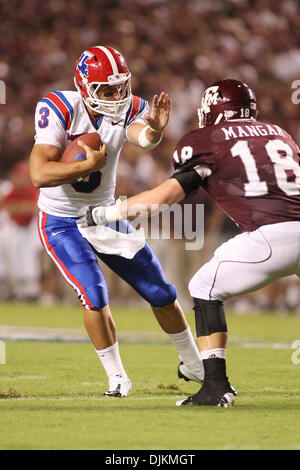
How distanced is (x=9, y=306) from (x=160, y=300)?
627 centimetres

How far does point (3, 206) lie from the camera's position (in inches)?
427

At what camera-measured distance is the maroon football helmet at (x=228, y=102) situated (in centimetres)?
396

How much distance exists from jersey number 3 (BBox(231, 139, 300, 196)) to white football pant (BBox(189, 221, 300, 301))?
165 millimetres

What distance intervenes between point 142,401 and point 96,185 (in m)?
1.16

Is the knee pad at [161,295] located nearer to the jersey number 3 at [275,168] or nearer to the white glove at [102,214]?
the white glove at [102,214]

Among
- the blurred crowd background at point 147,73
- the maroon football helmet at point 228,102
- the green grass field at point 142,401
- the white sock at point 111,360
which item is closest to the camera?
the green grass field at point 142,401

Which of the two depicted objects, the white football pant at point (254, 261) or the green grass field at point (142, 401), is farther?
the white football pant at point (254, 261)

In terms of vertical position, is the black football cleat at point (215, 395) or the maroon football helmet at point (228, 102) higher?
the maroon football helmet at point (228, 102)

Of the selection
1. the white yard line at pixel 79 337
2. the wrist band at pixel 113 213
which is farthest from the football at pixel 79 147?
the white yard line at pixel 79 337

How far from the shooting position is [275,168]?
3.81m

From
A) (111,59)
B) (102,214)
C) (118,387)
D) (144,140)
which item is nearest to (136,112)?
(144,140)

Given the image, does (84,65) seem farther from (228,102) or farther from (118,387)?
(118,387)

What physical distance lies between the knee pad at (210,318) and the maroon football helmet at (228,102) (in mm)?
875

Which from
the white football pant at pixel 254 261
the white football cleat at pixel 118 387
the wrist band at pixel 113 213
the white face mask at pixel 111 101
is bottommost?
the white football cleat at pixel 118 387
